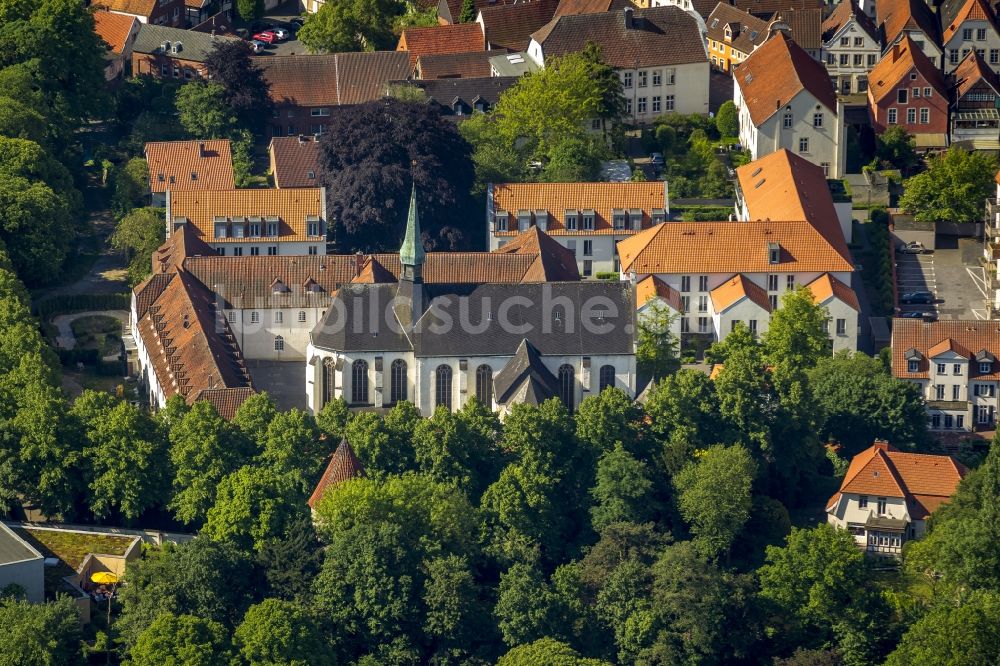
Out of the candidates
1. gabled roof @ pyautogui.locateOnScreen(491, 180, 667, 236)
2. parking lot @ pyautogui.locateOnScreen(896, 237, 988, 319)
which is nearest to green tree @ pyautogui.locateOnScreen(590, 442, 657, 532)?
gabled roof @ pyautogui.locateOnScreen(491, 180, 667, 236)

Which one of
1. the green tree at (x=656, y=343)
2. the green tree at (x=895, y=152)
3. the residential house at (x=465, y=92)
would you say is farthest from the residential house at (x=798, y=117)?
the green tree at (x=656, y=343)

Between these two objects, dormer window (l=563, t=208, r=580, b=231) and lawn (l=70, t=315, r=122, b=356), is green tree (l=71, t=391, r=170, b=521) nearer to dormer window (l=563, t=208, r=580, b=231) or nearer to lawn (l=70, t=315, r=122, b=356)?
lawn (l=70, t=315, r=122, b=356)

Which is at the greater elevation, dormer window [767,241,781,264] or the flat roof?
dormer window [767,241,781,264]

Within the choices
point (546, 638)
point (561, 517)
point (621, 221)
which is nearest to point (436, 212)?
point (621, 221)

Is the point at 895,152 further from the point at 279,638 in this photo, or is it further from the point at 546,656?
the point at 279,638

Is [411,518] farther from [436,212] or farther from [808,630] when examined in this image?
[436,212]

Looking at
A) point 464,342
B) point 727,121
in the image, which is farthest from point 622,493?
point 727,121
